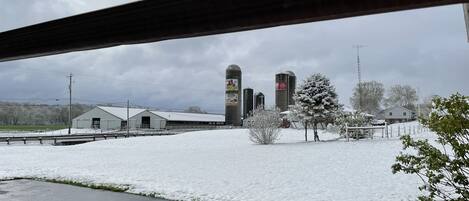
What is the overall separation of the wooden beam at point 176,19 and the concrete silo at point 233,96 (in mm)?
63051

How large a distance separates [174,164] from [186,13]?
16166 millimetres

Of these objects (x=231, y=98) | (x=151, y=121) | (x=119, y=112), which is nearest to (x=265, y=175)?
(x=231, y=98)

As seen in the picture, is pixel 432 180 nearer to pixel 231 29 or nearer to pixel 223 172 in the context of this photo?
pixel 231 29

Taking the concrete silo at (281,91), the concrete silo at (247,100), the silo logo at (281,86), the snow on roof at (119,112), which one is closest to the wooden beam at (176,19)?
the concrete silo at (281,91)

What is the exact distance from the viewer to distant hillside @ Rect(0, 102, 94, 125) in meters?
125

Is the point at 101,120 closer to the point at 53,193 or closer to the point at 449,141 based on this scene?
the point at 53,193

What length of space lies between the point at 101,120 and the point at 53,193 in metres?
69.6

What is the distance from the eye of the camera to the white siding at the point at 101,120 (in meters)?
76.2

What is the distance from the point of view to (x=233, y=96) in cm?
6694

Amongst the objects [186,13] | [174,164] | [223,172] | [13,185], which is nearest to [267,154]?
[174,164]

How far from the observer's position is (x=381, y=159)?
17.2m

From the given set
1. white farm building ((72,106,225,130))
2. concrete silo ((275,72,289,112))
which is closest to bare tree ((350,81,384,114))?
concrete silo ((275,72,289,112))

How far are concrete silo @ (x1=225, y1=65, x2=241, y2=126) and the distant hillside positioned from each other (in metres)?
67.6

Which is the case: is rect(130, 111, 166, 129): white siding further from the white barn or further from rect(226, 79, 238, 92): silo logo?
the white barn
